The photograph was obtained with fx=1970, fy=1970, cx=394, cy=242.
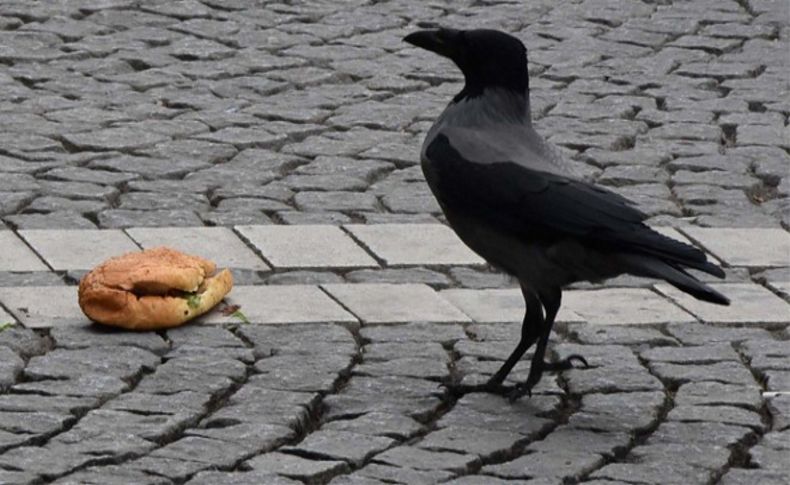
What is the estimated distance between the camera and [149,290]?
6.44m

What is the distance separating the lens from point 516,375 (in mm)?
6250

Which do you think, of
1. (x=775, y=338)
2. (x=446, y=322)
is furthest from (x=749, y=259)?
(x=446, y=322)

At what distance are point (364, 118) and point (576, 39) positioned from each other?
81.7 inches

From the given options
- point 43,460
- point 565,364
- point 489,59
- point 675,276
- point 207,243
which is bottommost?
point 207,243

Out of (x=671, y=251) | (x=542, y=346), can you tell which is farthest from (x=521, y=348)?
(x=671, y=251)

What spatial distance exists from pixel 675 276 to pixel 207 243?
2361 millimetres

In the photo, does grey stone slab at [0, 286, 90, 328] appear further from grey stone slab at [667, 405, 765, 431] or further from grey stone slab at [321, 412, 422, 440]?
grey stone slab at [667, 405, 765, 431]

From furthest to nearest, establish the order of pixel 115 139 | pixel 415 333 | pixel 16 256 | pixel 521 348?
pixel 115 139
pixel 16 256
pixel 415 333
pixel 521 348

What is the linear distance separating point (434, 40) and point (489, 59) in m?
0.21

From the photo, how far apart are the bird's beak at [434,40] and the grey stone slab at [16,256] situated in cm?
164

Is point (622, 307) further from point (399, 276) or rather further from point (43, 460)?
point (43, 460)

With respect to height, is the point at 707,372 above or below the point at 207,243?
above

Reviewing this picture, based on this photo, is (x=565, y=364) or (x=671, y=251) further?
(x=565, y=364)

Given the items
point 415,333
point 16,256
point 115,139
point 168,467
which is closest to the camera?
point 168,467
